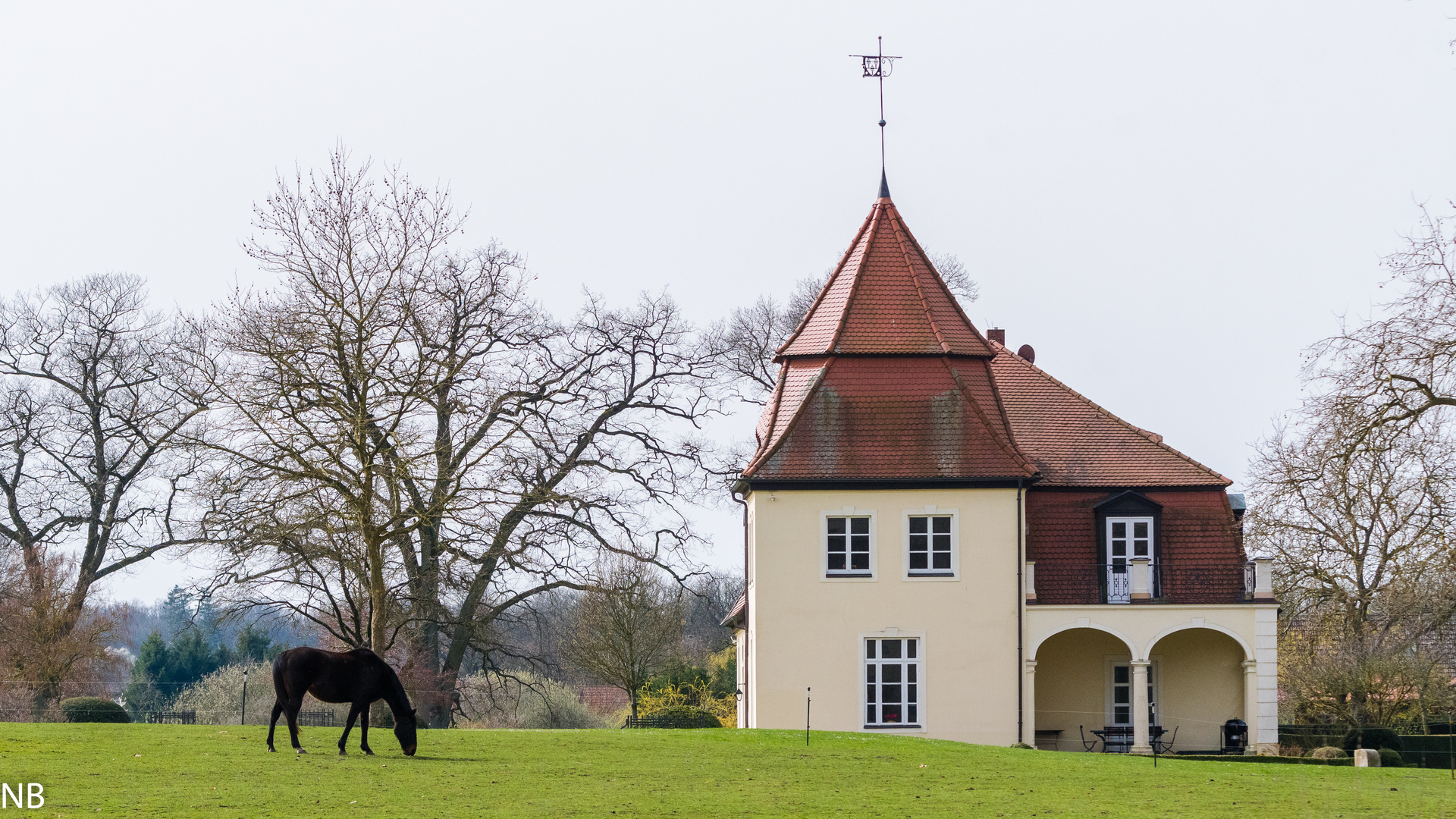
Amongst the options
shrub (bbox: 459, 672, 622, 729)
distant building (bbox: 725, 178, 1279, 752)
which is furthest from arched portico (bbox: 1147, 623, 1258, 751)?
shrub (bbox: 459, 672, 622, 729)

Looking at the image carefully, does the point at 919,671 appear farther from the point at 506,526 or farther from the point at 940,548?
the point at 506,526

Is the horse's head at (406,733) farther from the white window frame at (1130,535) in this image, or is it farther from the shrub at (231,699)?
the shrub at (231,699)

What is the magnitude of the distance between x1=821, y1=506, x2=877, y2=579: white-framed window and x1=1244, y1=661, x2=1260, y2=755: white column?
7.79m

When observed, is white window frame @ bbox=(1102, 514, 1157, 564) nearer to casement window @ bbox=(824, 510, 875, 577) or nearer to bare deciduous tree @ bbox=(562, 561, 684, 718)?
casement window @ bbox=(824, 510, 875, 577)

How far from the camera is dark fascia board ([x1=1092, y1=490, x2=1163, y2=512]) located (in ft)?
103

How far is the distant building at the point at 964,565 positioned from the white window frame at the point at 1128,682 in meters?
0.04

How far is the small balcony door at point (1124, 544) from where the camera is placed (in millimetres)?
31344

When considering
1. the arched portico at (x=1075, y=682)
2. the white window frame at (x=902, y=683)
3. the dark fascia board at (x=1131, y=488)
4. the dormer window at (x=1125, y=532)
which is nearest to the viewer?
the white window frame at (x=902, y=683)

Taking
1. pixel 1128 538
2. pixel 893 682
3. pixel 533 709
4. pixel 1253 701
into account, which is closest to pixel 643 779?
pixel 893 682

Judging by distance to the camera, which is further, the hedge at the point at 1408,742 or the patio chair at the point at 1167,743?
the hedge at the point at 1408,742

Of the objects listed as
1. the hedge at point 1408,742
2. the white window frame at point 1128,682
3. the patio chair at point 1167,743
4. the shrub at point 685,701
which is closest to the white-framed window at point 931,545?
the white window frame at point 1128,682

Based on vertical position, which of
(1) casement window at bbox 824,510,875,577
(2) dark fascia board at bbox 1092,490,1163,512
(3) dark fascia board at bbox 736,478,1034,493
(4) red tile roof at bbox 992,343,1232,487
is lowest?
(1) casement window at bbox 824,510,875,577

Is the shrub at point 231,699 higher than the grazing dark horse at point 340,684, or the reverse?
the grazing dark horse at point 340,684

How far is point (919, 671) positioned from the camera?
30.0 metres
